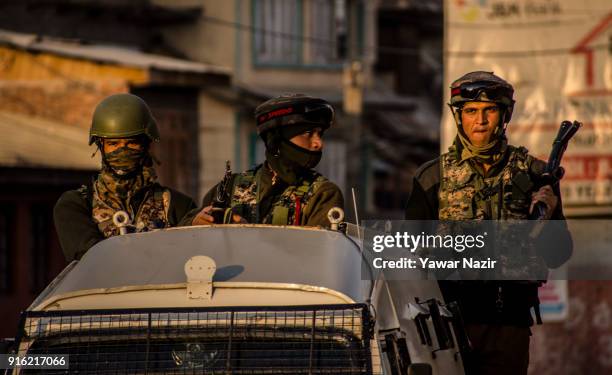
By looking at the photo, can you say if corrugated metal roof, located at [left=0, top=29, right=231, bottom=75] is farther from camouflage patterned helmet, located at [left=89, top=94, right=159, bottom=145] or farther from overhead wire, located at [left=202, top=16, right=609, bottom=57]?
camouflage patterned helmet, located at [left=89, top=94, right=159, bottom=145]

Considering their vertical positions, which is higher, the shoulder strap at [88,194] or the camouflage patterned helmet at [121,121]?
the camouflage patterned helmet at [121,121]

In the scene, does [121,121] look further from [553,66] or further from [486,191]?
[553,66]

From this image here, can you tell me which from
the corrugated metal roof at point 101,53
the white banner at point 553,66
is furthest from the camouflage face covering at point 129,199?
the corrugated metal roof at point 101,53

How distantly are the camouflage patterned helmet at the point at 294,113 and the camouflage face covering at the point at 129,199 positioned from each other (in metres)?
0.72

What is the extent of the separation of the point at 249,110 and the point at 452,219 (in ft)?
93.5

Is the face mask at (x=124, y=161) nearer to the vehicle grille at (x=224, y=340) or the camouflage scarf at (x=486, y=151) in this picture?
the camouflage scarf at (x=486, y=151)

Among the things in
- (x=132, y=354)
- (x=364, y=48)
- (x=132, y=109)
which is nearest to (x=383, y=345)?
(x=132, y=354)

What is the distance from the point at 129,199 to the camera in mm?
9383

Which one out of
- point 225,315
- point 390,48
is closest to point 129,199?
point 225,315

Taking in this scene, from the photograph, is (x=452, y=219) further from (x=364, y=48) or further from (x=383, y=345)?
(x=364, y=48)

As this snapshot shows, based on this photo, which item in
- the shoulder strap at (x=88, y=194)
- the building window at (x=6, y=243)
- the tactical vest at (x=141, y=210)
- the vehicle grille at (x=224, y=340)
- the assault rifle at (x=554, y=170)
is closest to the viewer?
the vehicle grille at (x=224, y=340)

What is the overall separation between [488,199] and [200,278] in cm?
247

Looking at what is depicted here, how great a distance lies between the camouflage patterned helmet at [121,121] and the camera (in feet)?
30.9

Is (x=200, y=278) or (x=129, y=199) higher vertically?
(x=129, y=199)
